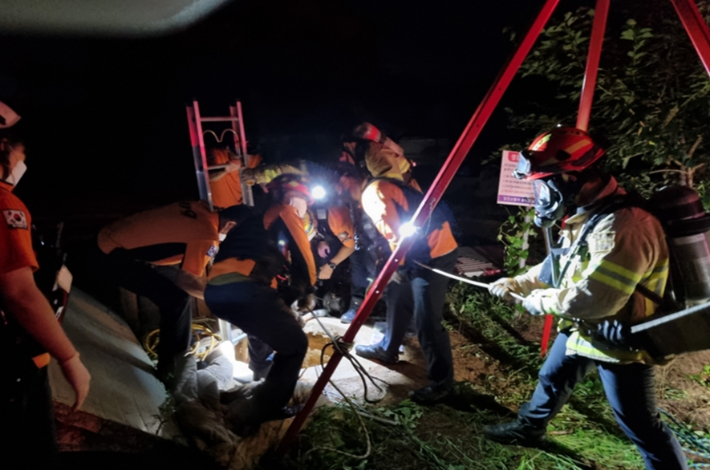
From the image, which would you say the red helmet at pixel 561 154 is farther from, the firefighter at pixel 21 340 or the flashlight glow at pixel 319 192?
the firefighter at pixel 21 340

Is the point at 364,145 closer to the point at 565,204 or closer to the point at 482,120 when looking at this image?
the point at 482,120

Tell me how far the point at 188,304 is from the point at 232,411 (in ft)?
3.77

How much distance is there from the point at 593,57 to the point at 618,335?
197cm

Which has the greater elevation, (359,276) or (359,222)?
(359,222)

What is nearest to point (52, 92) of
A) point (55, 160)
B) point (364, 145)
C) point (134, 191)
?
point (55, 160)

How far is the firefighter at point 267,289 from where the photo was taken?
299cm

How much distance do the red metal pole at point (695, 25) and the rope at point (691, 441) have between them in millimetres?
2888

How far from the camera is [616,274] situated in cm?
203

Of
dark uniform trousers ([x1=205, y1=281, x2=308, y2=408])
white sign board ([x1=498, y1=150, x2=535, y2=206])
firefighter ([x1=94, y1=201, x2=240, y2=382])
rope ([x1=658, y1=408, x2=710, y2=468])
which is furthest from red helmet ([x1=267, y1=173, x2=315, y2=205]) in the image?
rope ([x1=658, y1=408, x2=710, y2=468])

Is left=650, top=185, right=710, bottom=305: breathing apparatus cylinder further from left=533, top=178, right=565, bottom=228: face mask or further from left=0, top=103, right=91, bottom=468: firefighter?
left=0, top=103, right=91, bottom=468: firefighter

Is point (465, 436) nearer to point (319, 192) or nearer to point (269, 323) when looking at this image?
point (269, 323)

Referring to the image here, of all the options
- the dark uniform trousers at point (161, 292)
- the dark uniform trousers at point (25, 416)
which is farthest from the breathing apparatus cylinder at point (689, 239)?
the dark uniform trousers at point (161, 292)

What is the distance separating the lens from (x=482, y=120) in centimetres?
229

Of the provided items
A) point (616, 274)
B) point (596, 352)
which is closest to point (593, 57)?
point (616, 274)
